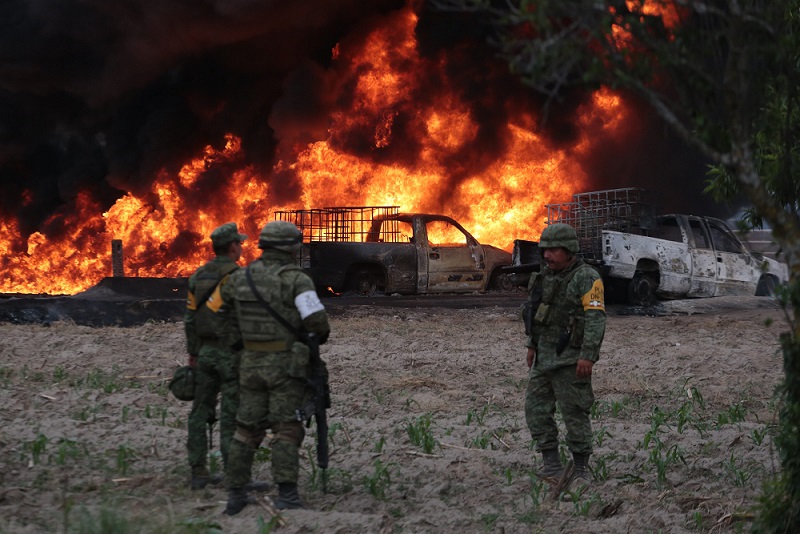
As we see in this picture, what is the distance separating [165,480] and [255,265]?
1.65 metres

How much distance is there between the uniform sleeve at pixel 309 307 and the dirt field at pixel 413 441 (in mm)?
1050

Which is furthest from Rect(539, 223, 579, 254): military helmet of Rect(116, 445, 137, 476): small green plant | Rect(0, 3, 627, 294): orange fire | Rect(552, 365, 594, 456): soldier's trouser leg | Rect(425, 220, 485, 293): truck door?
Rect(0, 3, 627, 294): orange fire

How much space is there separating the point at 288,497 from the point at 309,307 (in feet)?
3.62

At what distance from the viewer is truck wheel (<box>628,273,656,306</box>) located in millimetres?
17125

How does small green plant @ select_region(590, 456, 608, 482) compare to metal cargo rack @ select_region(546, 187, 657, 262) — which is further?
metal cargo rack @ select_region(546, 187, 657, 262)

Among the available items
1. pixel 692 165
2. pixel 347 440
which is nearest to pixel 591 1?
pixel 347 440

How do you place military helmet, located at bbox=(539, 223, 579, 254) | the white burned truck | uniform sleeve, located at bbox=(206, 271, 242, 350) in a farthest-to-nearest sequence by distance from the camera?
1. the white burned truck
2. military helmet, located at bbox=(539, 223, 579, 254)
3. uniform sleeve, located at bbox=(206, 271, 242, 350)

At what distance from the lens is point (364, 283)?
60.3 ft

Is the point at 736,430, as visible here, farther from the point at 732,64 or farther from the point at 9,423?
the point at 9,423

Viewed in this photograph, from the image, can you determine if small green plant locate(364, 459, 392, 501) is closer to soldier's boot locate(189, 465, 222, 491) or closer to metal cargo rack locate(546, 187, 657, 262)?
soldier's boot locate(189, 465, 222, 491)

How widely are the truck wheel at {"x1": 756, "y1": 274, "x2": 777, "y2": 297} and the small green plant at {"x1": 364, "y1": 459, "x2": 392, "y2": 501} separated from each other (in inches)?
524

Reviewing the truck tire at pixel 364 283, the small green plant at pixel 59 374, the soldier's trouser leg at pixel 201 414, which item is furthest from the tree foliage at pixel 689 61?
the truck tire at pixel 364 283

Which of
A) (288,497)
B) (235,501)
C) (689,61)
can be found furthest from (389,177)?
(689,61)

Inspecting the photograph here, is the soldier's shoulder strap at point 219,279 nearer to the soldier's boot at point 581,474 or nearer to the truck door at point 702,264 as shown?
the soldier's boot at point 581,474
